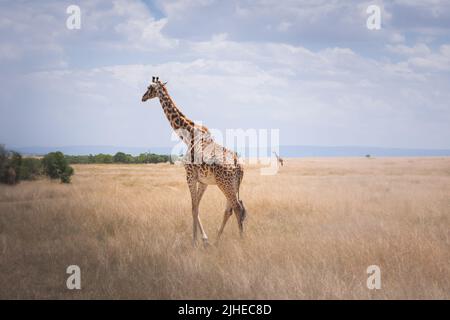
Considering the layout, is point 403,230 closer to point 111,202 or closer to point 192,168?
point 192,168

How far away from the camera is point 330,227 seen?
10656 mm

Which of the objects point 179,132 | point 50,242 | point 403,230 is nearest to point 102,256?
point 50,242

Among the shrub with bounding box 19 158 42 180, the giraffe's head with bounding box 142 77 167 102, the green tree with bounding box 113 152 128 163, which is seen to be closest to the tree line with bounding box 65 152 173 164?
the green tree with bounding box 113 152 128 163

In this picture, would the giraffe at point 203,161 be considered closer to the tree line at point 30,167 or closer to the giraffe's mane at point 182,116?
the giraffe's mane at point 182,116

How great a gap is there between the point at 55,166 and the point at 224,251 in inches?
808

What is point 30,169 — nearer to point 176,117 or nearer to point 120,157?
point 176,117

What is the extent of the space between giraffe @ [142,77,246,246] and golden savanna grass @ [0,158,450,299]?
2.36 feet

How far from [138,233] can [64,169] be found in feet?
58.5

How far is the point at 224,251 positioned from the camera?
8234mm

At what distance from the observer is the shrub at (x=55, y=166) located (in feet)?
84.5

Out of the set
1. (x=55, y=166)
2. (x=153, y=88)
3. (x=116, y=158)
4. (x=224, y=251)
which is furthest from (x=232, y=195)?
(x=116, y=158)

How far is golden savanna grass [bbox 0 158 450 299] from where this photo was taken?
6199 millimetres

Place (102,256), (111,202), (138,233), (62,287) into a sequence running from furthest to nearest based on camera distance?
(111,202) < (138,233) < (102,256) < (62,287)

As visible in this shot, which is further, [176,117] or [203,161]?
[176,117]
